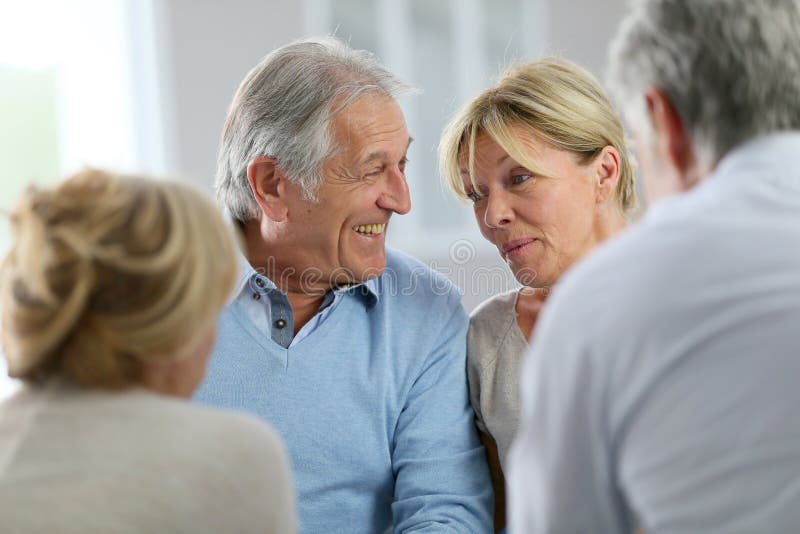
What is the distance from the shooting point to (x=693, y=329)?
101 centimetres

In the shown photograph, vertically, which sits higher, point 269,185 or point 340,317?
point 269,185

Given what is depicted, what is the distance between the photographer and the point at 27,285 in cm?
112

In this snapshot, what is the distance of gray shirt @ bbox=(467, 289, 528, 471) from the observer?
2.08 metres

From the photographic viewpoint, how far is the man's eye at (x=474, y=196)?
2.24 m

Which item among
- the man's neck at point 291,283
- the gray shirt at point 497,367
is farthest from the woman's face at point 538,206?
the man's neck at point 291,283

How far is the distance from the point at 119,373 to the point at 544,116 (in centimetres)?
126

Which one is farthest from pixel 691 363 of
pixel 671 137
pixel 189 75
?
pixel 189 75

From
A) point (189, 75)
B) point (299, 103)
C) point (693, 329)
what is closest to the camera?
point (693, 329)

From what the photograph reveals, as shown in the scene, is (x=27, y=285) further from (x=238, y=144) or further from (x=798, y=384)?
(x=238, y=144)

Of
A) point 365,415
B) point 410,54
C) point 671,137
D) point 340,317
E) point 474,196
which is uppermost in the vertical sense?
point 671,137

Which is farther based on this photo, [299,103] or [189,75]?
[189,75]

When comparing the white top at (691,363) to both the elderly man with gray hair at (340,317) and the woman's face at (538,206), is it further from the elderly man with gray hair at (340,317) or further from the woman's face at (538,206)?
the woman's face at (538,206)

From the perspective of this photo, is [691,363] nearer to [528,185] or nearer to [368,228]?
[528,185]

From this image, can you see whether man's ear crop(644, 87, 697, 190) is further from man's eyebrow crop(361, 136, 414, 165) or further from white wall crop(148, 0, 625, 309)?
white wall crop(148, 0, 625, 309)
